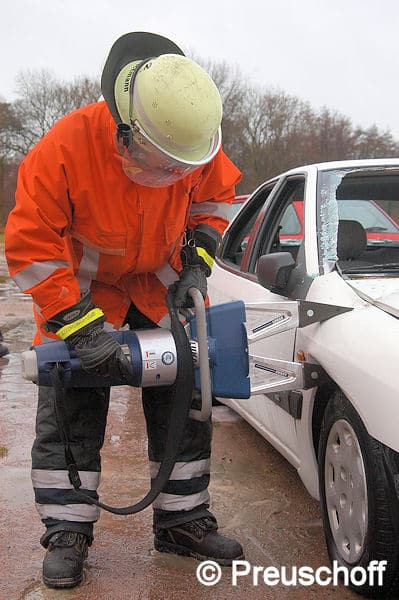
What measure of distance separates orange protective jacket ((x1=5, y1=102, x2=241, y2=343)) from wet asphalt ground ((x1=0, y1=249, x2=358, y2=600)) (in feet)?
2.80

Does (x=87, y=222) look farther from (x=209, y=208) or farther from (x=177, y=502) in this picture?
(x=177, y=502)

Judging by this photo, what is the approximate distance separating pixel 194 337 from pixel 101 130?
30.7 inches

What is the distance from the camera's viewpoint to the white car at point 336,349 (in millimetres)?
2152

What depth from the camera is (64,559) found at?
8.19 feet

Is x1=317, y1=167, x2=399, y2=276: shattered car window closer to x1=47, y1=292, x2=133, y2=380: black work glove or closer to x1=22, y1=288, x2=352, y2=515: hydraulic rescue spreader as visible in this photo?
x1=22, y1=288, x2=352, y2=515: hydraulic rescue spreader

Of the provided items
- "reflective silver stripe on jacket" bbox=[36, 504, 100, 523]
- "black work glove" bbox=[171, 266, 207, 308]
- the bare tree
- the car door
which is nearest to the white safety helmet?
"black work glove" bbox=[171, 266, 207, 308]

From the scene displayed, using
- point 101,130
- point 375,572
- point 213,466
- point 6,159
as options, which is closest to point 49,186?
point 101,130

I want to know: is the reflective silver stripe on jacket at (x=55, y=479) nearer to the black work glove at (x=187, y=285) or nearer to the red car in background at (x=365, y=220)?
the black work glove at (x=187, y=285)

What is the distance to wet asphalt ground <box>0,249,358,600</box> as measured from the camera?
2455 mm

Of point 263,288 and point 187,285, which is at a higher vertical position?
point 187,285

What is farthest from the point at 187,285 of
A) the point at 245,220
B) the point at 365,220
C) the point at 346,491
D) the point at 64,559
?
the point at 245,220

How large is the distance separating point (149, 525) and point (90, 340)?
1032 mm

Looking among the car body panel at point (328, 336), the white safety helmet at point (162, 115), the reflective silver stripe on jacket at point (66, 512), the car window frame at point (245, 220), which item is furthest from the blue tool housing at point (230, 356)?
the car window frame at point (245, 220)

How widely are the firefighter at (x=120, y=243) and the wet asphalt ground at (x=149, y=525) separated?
101mm
